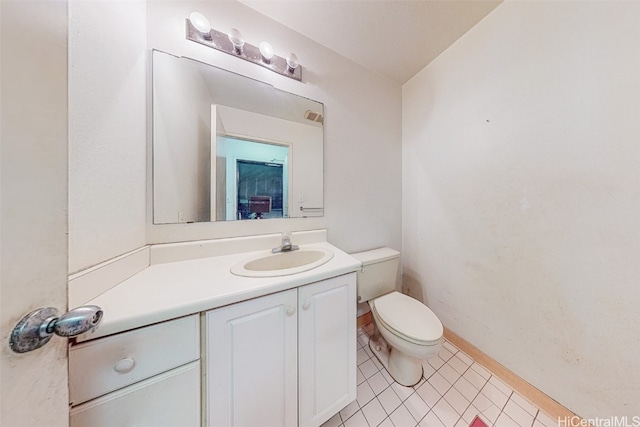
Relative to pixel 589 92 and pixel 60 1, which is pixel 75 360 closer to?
pixel 60 1

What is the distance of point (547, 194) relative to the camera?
990mm

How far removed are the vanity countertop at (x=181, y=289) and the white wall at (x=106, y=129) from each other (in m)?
0.15

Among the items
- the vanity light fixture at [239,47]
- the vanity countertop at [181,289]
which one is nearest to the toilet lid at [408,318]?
the vanity countertop at [181,289]

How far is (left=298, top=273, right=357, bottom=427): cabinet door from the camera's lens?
A: 2.66 feet

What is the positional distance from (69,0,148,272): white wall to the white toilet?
4.05ft

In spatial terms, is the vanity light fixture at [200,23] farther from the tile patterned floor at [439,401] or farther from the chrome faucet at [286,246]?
the tile patterned floor at [439,401]

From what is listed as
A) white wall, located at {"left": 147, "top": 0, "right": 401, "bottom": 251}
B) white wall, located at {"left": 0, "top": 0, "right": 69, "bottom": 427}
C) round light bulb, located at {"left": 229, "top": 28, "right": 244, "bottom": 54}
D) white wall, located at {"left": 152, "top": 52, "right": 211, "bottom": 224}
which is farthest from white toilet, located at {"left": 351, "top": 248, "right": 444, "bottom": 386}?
round light bulb, located at {"left": 229, "top": 28, "right": 244, "bottom": 54}

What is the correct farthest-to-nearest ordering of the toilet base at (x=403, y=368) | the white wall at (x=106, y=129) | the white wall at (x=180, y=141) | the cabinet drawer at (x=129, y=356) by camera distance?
the toilet base at (x=403, y=368) < the white wall at (x=180, y=141) < the white wall at (x=106, y=129) < the cabinet drawer at (x=129, y=356)

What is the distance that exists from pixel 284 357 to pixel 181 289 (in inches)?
18.3

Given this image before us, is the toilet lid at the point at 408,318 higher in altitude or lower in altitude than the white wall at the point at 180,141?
lower

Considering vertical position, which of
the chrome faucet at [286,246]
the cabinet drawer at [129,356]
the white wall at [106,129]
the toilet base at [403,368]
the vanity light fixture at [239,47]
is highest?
the vanity light fixture at [239,47]

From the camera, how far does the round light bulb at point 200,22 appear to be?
97 cm

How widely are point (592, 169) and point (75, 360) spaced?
1.93 meters

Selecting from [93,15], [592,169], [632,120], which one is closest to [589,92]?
[632,120]
